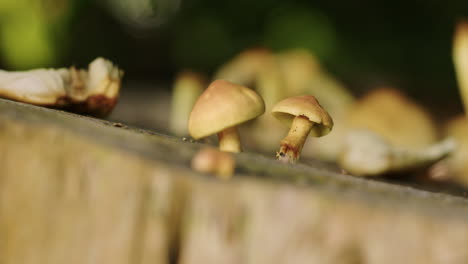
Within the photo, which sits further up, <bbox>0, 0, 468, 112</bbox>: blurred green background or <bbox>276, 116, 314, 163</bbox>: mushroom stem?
<bbox>0, 0, 468, 112</bbox>: blurred green background

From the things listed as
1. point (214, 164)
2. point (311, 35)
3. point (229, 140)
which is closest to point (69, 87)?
point (229, 140)

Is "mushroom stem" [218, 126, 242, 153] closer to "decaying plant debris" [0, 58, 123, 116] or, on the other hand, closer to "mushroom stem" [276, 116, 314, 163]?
"mushroom stem" [276, 116, 314, 163]

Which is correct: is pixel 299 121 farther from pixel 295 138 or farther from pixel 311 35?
pixel 311 35

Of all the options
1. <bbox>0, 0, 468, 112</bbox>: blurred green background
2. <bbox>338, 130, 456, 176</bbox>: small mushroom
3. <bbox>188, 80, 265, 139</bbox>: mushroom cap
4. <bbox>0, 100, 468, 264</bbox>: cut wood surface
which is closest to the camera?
<bbox>0, 100, 468, 264</bbox>: cut wood surface

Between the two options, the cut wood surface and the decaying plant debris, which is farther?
the decaying plant debris

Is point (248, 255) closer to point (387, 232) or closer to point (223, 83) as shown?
point (387, 232)

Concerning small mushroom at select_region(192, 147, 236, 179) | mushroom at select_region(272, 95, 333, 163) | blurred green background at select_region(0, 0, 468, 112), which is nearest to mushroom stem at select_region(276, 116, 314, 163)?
mushroom at select_region(272, 95, 333, 163)
